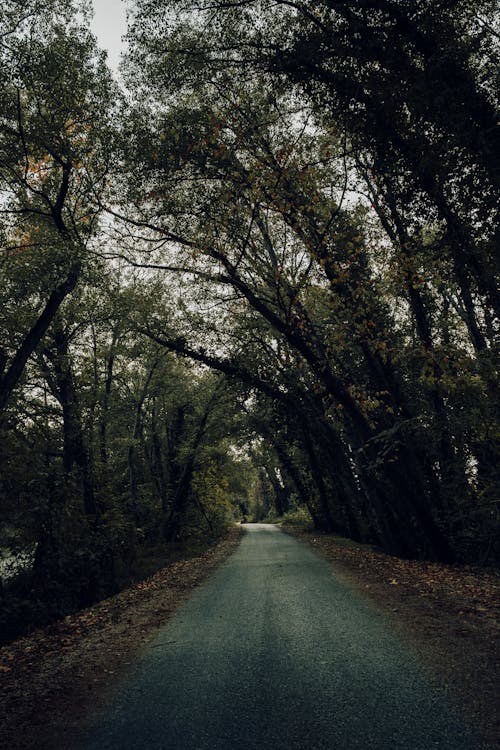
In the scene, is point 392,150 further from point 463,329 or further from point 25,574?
point 463,329

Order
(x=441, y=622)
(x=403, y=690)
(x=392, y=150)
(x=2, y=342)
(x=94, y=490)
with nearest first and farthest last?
1. (x=403, y=690)
2. (x=441, y=622)
3. (x=392, y=150)
4. (x=2, y=342)
5. (x=94, y=490)

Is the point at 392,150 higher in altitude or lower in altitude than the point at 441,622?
higher

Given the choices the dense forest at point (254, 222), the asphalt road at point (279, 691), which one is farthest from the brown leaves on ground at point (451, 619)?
the dense forest at point (254, 222)

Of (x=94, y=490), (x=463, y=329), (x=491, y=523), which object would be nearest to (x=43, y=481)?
(x=94, y=490)

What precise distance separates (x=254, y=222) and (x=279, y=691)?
9831mm

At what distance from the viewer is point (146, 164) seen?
9.58m

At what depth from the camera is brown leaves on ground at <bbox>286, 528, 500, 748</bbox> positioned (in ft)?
11.4

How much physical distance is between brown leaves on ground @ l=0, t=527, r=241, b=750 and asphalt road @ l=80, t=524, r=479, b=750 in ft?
0.93

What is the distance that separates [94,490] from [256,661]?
962cm

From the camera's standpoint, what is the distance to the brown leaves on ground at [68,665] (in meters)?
3.55

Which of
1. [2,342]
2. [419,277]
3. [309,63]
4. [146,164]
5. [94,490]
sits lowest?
[94,490]

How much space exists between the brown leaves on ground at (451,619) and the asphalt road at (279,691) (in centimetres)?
20

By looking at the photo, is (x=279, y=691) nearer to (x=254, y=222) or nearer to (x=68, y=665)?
(x=68, y=665)

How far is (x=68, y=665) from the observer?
5184mm
